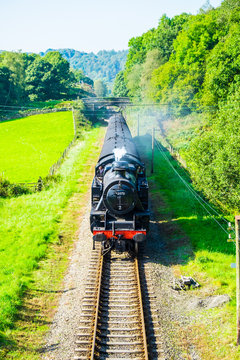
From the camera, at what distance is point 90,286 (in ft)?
43.2

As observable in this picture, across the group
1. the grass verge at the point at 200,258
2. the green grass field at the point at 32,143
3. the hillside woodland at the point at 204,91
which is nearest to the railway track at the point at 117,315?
the grass verge at the point at 200,258

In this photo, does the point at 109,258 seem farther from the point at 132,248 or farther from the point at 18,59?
the point at 18,59

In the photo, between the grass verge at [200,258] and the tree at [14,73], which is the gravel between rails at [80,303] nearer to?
the grass verge at [200,258]

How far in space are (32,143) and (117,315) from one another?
138ft

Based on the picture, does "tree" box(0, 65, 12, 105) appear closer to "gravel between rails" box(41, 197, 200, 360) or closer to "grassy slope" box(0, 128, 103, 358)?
"grassy slope" box(0, 128, 103, 358)

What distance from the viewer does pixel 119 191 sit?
14.0m

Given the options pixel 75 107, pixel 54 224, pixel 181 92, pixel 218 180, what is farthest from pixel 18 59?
pixel 218 180

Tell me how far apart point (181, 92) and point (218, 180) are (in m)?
27.8

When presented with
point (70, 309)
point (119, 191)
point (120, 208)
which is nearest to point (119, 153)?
point (119, 191)

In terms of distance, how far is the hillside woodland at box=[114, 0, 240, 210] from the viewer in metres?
16.1

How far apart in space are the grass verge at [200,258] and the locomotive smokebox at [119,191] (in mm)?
3642

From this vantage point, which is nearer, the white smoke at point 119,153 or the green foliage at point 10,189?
the white smoke at point 119,153

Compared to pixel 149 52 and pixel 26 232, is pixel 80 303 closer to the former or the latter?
pixel 26 232

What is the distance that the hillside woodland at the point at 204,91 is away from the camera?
1612cm
